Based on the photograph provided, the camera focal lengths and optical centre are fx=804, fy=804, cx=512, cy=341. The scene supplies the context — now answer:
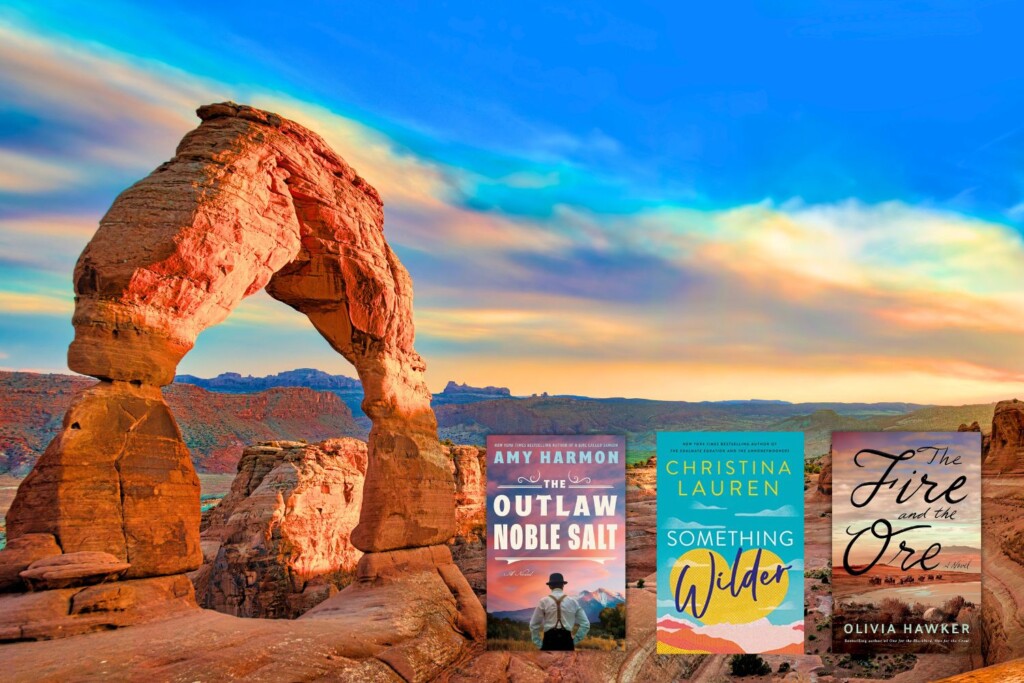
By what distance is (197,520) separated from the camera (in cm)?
1216

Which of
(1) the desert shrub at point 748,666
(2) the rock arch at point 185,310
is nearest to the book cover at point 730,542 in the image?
(1) the desert shrub at point 748,666

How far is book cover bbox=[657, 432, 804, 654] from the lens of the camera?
14.4 m

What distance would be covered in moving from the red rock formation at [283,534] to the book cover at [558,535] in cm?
701

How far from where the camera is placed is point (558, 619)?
1456 cm

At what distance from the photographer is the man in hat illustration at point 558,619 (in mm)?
14523

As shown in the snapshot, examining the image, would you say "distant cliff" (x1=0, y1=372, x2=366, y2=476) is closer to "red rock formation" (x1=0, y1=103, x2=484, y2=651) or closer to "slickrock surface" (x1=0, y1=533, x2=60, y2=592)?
"red rock formation" (x1=0, y1=103, x2=484, y2=651)

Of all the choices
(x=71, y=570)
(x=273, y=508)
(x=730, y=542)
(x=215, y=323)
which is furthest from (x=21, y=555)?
(x=730, y=542)

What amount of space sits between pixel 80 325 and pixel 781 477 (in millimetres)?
11670

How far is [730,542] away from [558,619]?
11.1ft

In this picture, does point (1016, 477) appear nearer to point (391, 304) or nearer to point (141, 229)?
point (391, 304)

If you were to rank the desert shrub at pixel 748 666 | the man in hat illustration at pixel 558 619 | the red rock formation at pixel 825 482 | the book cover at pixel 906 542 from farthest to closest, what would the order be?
the desert shrub at pixel 748 666
the red rock formation at pixel 825 482
the book cover at pixel 906 542
the man in hat illustration at pixel 558 619

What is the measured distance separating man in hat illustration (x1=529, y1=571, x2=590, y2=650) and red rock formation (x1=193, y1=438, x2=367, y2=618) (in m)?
7.11

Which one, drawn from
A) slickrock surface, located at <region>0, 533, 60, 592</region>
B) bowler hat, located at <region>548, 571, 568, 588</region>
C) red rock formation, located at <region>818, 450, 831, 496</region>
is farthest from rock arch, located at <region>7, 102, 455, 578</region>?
red rock formation, located at <region>818, 450, 831, 496</region>

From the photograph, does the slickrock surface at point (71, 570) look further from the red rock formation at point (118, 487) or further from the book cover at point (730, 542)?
the book cover at point (730, 542)
